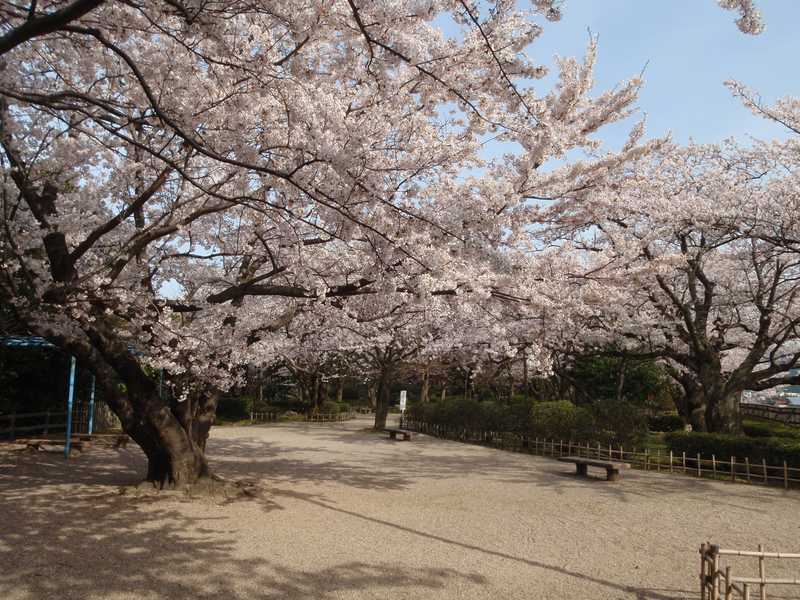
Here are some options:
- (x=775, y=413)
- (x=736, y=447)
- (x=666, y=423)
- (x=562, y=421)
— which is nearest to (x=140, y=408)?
(x=562, y=421)

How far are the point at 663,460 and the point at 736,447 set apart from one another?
1.69m

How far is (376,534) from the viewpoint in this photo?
7.00 meters

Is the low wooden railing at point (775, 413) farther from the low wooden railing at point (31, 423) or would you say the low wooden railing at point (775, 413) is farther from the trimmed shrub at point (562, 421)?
the low wooden railing at point (31, 423)

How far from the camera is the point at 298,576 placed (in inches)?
212

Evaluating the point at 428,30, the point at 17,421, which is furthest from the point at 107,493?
the point at 17,421

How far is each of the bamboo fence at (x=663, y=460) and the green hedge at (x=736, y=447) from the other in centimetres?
11

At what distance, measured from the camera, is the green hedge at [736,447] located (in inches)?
440

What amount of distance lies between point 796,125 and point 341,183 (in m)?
9.04

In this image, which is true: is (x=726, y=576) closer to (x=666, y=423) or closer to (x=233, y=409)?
(x=666, y=423)

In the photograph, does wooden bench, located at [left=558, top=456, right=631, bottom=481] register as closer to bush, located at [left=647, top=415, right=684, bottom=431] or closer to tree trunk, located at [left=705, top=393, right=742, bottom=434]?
tree trunk, located at [left=705, top=393, right=742, bottom=434]

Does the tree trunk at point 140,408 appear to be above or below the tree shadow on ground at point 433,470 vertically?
above

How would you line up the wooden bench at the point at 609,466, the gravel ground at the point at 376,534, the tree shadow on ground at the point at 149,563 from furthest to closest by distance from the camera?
1. the wooden bench at the point at 609,466
2. the gravel ground at the point at 376,534
3. the tree shadow on ground at the point at 149,563

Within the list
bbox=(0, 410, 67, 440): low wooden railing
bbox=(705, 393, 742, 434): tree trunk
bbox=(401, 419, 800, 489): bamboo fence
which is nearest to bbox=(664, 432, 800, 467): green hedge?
bbox=(401, 419, 800, 489): bamboo fence

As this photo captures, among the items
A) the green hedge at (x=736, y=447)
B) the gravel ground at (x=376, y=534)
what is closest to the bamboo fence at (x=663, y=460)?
the green hedge at (x=736, y=447)
